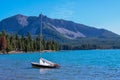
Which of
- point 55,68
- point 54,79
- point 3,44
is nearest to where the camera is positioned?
point 54,79

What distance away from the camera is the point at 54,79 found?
2096 inches

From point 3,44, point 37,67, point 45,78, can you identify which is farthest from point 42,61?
point 3,44

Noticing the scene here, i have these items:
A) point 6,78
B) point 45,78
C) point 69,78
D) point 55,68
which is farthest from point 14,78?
point 55,68

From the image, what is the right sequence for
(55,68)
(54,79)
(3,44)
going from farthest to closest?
(3,44), (55,68), (54,79)

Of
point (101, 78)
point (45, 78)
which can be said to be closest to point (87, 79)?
point (101, 78)

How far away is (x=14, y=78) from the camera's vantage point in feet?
177

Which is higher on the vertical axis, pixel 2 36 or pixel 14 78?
pixel 2 36

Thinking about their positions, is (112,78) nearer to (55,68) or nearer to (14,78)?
(14,78)

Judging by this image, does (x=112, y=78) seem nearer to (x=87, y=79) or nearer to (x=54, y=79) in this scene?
(x=87, y=79)

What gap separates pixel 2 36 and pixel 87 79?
15222cm

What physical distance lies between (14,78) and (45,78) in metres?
5.40

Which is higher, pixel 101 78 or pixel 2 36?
pixel 2 36

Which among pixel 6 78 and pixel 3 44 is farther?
pixel 3 44

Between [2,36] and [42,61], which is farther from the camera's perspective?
[2,36]
